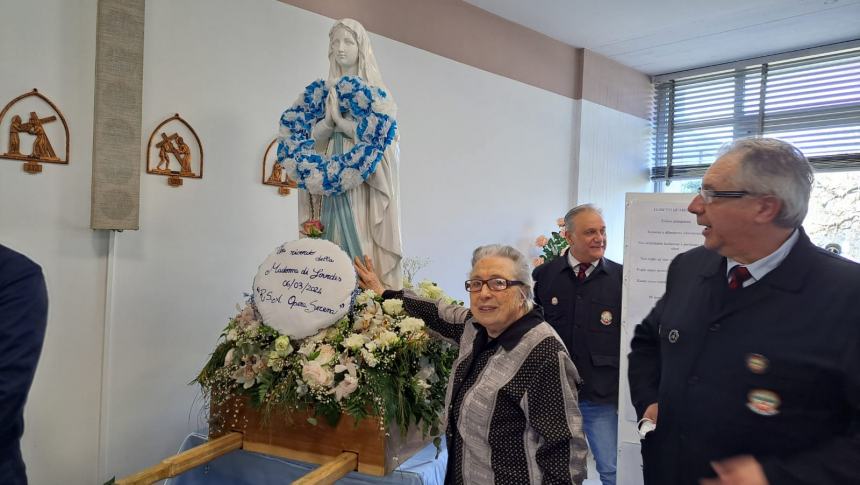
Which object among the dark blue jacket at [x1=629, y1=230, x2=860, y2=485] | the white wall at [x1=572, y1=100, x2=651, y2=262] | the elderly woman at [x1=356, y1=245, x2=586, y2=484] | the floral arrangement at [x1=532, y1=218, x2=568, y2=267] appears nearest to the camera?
the dark blue jacket at [x1=629, y1=230, x2=860, y2=485]

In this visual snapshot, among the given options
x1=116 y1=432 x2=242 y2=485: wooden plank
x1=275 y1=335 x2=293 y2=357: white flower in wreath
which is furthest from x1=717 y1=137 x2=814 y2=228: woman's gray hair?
x1=116 y1=432 x2=242 y2=485: wooden plank

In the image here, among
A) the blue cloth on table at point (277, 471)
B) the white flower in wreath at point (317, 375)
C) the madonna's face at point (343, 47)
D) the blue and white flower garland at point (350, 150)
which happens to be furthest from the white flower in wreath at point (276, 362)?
the madonna's face at point (343, 47)

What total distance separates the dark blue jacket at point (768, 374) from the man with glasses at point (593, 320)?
1.52m

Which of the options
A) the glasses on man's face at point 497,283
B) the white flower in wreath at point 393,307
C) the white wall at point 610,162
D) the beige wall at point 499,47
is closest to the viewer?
the glasses on man's face at point 497,283

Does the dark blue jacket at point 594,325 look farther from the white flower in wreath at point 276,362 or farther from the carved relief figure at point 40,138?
the carved relief figure at point 40,138

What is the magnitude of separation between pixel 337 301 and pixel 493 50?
3.62 metres

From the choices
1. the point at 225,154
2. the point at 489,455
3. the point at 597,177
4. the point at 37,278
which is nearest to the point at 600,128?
the point at 597,177

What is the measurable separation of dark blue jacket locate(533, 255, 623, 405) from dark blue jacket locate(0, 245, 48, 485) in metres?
2.37

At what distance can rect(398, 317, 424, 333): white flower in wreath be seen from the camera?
7.43 feet

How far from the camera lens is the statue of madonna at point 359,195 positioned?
2.73 meters

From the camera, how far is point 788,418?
1.27m

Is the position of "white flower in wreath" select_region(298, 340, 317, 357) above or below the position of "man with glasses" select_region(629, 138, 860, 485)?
below

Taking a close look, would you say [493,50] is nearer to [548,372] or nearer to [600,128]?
[600,128]

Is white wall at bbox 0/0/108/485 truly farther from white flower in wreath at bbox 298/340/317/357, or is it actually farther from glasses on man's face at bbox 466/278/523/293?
glasses on man's face at bbox 466/278/523/293
